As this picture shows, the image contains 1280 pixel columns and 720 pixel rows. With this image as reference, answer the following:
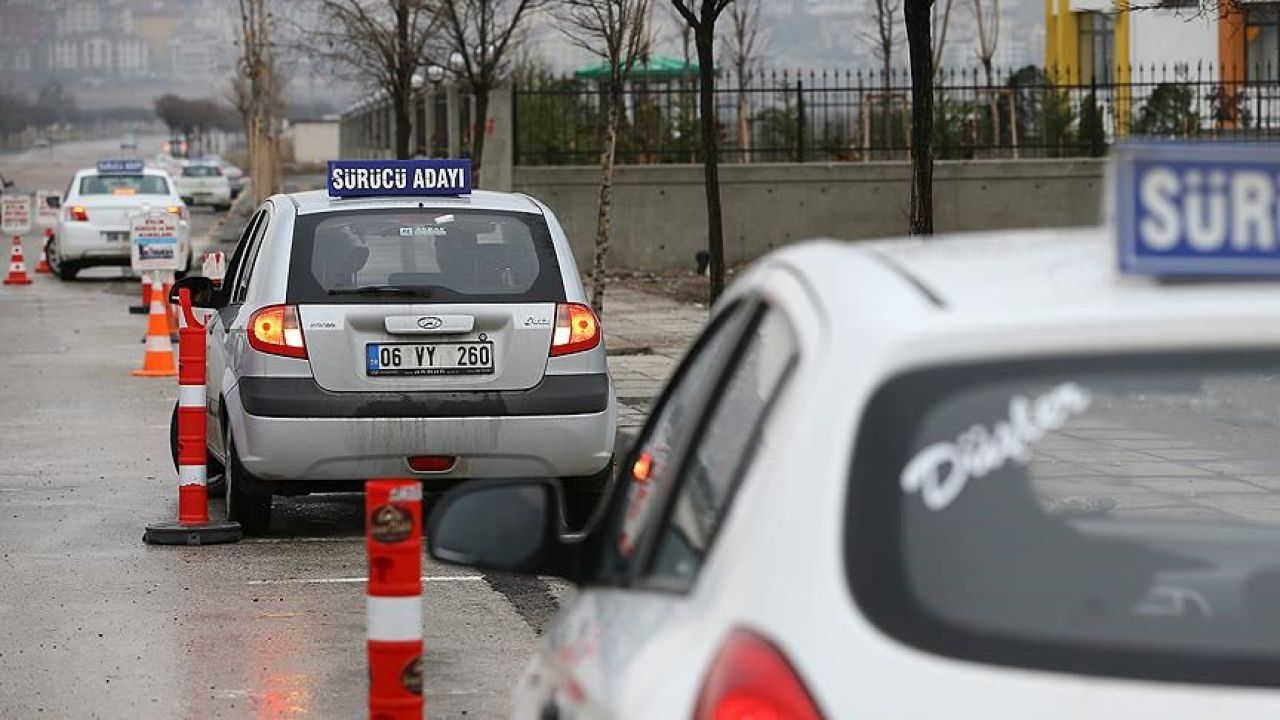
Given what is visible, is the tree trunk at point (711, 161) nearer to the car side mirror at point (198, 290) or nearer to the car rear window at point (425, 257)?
the car side mirror at point (198, 290)

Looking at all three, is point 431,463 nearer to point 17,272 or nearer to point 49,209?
point 17,272

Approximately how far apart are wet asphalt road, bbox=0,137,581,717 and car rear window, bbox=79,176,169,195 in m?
20.2

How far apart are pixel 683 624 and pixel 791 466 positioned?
1.12 ft

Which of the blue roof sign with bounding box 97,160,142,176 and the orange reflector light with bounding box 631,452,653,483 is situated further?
the blue roof sign with bounding box 97,160,142,176

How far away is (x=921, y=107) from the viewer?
1559cm

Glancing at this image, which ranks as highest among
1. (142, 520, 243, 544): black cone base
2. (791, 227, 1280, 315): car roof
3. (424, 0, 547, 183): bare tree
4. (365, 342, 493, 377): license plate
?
(424, 0, 547, 183): bare tree

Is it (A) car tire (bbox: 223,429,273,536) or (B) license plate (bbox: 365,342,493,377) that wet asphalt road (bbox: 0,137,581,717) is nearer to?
(A) car tire (bbox: 223,429,273,536)

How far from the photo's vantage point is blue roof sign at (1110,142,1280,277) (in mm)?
2939

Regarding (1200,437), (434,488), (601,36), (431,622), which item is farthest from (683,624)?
(601,36)

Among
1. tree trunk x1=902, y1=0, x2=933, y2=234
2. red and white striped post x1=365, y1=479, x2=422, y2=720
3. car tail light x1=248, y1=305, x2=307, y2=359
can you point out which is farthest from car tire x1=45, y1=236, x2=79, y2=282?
red and white striped post x1=365, y1=479, x2=422, y2=720

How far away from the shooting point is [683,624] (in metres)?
3.15

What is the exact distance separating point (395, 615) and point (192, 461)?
5.07 m

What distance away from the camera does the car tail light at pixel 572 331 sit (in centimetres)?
1041

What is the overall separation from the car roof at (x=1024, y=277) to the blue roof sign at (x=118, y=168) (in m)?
31.9
